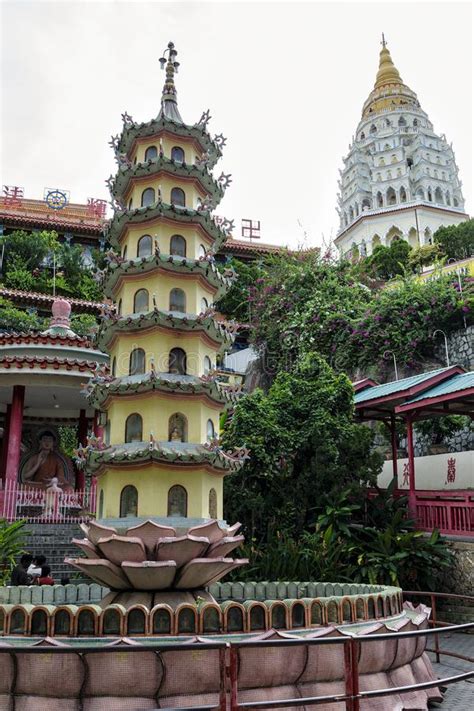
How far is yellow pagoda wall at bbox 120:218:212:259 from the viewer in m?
10.4

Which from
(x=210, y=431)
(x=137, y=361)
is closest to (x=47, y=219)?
(x=137, y=361)

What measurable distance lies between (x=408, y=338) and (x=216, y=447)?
1755 centimetres

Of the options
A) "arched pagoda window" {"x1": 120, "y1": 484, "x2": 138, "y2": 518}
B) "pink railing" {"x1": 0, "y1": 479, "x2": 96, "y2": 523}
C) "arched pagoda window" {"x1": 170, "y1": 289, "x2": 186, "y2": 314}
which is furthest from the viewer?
"pink railing" {"x1": 0, "y1": 479, "x2": 96, "y2": 523}

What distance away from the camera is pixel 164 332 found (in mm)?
9727

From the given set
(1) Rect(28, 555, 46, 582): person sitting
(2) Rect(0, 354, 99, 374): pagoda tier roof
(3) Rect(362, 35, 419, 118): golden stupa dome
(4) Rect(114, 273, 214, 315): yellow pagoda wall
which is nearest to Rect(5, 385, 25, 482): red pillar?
(2) Rect(0, 354, 99, 374): pagoda tier roof

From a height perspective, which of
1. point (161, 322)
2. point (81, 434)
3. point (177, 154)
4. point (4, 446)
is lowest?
point (4, 446)

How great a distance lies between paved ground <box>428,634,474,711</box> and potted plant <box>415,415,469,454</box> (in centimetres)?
1029

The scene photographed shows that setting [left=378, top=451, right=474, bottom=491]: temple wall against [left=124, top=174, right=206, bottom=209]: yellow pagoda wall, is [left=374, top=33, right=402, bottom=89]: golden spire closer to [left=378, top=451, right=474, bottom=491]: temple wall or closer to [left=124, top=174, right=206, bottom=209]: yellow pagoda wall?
[left=378, top=451, right=474, bottom=491]: temple wall

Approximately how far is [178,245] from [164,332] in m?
1.64

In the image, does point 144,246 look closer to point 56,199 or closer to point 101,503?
point 101,503

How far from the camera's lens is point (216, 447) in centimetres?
916

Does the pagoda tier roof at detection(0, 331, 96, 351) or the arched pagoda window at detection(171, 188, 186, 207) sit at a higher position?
the arched pagoda window at detection(171, 188, 186, 207)

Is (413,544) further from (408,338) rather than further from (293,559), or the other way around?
(408,338)

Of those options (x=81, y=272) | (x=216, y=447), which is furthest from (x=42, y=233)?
(x=216, y=447)
